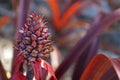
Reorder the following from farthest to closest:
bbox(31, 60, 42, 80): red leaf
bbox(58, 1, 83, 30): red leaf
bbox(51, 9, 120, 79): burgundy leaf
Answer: bbox(58, 1, 83, 30): red leaf
bbox(51, 9, 120, 79): burgundy leaf
bbox(31, 60, 42, 80): red leaf

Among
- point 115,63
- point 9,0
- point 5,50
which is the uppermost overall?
point 9,0

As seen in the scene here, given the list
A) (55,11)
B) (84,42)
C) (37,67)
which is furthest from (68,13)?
(37,67)

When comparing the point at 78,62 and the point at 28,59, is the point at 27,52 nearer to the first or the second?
the point at 28,59

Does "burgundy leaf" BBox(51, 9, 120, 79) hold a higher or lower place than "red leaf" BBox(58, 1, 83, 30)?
lower

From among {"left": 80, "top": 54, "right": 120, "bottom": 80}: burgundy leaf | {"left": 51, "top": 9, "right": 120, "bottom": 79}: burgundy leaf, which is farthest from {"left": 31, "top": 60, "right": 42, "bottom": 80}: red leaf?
{"left": 51, "top": 9, "right": 120, "bottom": 79}: burgundy leaf

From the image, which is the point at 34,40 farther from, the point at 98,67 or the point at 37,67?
the point at 98,67

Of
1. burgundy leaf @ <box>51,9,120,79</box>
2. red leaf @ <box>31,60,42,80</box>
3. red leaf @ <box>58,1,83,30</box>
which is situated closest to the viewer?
red leaf @ <box>31,60,42,80</box>

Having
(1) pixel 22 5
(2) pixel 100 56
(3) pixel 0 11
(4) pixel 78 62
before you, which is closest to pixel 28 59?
(2) pixel 100 56

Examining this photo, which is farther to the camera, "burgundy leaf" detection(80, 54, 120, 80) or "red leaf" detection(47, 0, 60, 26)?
"red leaf" detection(47, 0, 60, 26)

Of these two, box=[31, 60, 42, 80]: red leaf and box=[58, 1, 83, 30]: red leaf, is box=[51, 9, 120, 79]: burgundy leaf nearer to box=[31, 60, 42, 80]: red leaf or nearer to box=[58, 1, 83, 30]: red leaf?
box=[31, 60, 42, 80]: red leaf
